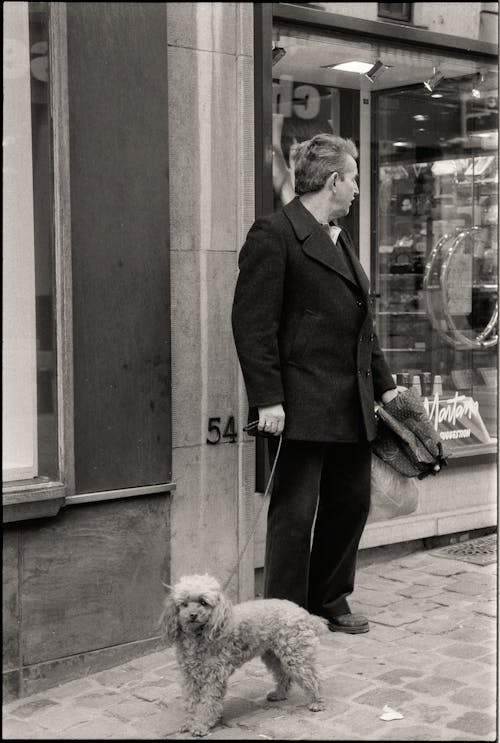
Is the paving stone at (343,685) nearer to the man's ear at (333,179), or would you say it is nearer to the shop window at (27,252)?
the shop window at (27,252)

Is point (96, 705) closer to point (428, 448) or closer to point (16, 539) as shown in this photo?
point (16, 539)

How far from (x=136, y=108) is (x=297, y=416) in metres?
1.54

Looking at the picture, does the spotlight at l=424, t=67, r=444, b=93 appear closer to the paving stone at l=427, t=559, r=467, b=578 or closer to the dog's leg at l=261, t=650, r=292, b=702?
the paving stone at l=427, t=559, r=467, b=578

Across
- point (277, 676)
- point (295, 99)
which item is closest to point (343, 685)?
point (277, 676)

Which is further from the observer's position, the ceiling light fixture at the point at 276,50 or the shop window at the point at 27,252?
the ceiling light fixture at the point at 276,50

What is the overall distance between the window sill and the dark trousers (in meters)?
0.97

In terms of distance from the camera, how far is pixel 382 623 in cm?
564

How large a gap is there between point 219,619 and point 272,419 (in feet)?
3.53

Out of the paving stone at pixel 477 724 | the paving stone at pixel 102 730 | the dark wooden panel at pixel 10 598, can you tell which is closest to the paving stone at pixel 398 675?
the paving stone at pixel 477 724

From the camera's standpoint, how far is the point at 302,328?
16.4 feet

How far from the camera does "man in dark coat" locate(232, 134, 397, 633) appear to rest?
4891mm

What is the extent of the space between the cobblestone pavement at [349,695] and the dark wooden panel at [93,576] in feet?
0.60

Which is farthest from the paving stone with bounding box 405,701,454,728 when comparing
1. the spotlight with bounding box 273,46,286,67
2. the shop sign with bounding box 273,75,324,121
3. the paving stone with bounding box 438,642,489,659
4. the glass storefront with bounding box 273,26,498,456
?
the shop sign with bounding box 273,75,324,121

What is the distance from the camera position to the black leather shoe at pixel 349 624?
5461 millimetres
